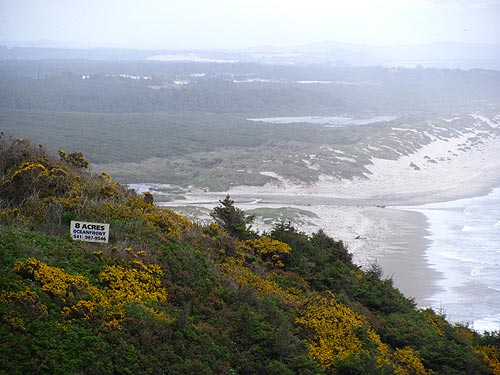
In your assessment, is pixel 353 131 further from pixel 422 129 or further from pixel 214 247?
pixel 214 247

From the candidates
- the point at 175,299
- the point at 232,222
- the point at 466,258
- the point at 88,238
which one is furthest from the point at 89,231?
the point at 466,258

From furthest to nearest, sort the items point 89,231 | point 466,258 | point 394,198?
point 394,198 < point 466,258 < point 89,231

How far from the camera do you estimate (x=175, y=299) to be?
8.70 meters

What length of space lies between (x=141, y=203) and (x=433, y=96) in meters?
119

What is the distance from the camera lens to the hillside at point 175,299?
7184mm

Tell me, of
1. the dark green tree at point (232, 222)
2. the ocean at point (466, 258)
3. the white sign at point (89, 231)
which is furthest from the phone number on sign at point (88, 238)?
the ocean at point (466, 258)

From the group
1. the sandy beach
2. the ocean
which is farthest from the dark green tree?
the sandy beach

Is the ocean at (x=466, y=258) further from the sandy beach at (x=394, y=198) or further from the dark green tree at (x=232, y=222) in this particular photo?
the dark green tree at (x=232, y=222)

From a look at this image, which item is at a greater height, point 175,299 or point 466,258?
point 175,299

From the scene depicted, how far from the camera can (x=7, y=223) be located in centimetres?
945

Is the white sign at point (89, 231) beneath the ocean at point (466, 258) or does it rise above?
above

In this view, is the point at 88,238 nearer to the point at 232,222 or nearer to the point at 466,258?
the point at 232,222

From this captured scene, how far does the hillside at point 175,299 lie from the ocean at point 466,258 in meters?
6.23

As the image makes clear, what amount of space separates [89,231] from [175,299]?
1.46 metres
